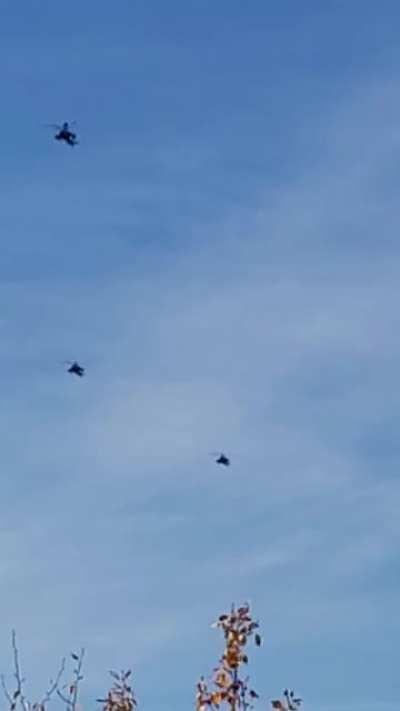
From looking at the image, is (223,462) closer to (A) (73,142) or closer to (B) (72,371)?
(B) (72,371)

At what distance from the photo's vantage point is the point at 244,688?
16.3m

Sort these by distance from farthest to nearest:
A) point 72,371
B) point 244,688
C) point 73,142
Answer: point 72,371 < point 73,142 < point 244,688

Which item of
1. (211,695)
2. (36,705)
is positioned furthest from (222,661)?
(36,705)

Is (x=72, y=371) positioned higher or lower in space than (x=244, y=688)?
higher

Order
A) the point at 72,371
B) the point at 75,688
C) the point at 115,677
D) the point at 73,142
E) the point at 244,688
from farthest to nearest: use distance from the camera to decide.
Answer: the point at 72,371 < the point at 73,142 < the point at 75,688 < the point at 115,677 < the point at 244,688

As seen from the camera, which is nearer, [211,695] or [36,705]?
[211,695]

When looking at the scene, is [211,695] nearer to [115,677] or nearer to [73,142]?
[115,677]

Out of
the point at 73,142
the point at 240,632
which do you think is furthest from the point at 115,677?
the point at 73,142

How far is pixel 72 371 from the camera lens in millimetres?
27656

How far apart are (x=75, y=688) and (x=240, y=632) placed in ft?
8.89

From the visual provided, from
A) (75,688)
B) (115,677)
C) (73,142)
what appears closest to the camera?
(115,677)

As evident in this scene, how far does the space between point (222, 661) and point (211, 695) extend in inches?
12.7

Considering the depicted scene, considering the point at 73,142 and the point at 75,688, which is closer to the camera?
the point at 75,688

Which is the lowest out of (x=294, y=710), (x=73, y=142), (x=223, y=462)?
(x=294, y=710)
